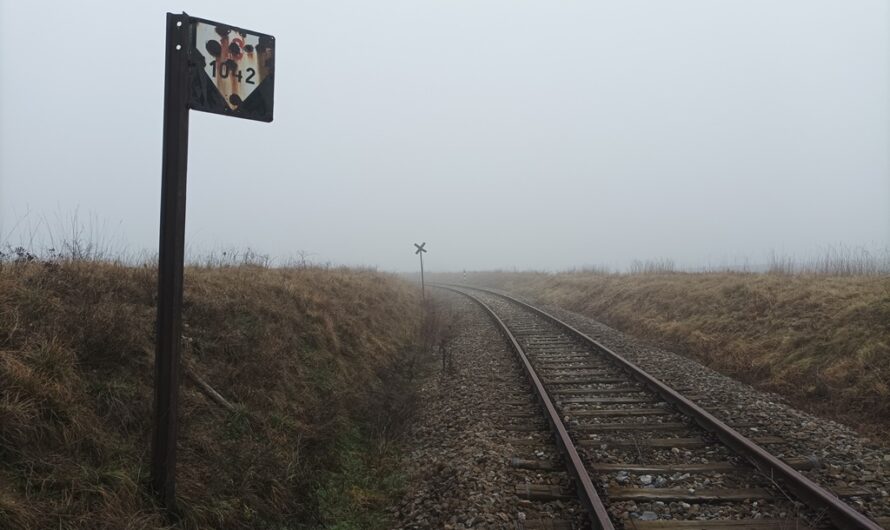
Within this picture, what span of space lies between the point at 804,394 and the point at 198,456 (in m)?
7.90

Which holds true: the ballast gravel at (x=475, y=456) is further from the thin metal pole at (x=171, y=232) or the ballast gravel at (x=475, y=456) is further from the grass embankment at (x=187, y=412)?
the thin metal pole at (x=171, y=232)

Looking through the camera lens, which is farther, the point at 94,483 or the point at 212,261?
the point at 212,261

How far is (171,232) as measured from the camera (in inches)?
115

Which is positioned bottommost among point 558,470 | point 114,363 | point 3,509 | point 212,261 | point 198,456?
point 558,470

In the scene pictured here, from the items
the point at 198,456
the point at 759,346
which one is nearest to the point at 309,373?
the point at 198,456

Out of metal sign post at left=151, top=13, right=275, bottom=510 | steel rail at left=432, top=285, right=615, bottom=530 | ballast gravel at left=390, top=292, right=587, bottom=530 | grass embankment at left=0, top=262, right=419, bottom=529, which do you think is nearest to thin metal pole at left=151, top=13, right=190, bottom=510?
metal sign post at left=151, top=13, right=275, bottom=510

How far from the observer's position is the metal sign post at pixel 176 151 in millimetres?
2904

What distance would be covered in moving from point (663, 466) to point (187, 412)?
438cm

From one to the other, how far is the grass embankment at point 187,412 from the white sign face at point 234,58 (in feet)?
7.66

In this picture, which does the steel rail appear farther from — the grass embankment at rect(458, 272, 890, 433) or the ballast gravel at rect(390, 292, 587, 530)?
the grass embankment at rect(458, 272, 890, 433)

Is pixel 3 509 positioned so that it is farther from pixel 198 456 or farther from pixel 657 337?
pixel 657 337

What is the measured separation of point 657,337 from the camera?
12.1 meters

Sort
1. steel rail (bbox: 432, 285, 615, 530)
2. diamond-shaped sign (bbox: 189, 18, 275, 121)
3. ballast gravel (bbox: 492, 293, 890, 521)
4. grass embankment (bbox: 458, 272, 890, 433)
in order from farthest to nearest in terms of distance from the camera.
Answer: grass embankment (bbox: 458, 272, 890, 433) → ballast gravel (bbox: 492, 293, 890, 521) → steel rail (bbox: 432, 285, 615, 530) → diamond-shaped sign (bbox: 189, 18, 275, 121)

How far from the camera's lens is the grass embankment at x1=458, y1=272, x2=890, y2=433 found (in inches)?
253
